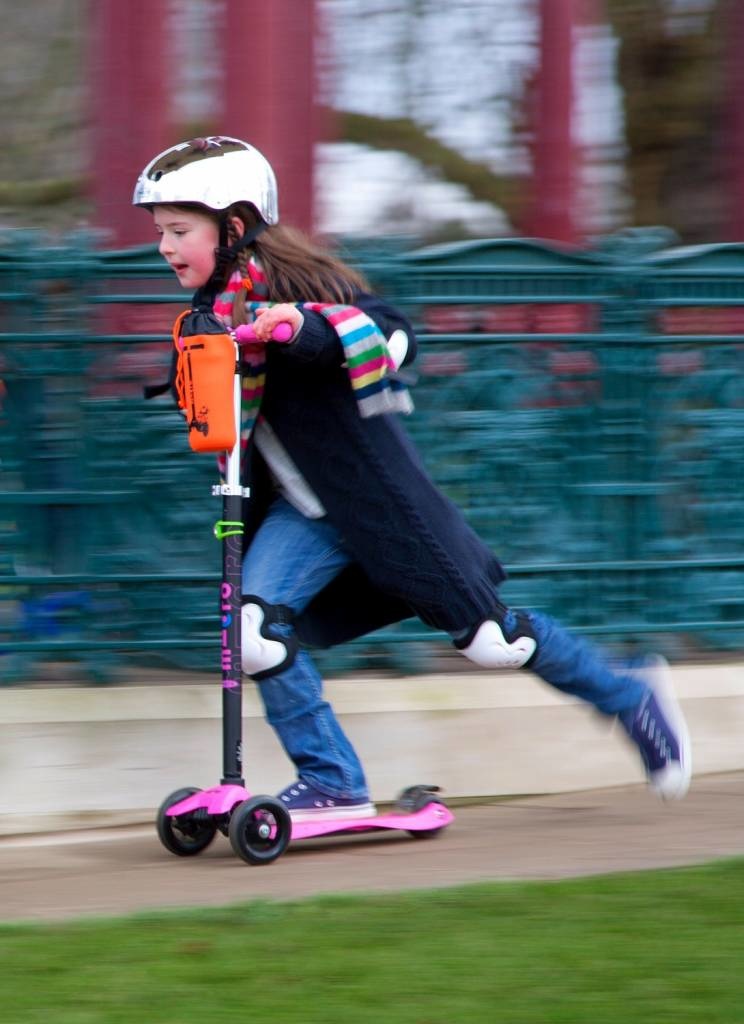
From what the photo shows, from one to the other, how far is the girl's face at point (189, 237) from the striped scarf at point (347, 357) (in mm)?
104

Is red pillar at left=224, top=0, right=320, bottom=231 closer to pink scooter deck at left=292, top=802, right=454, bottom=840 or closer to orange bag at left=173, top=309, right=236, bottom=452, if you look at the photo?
orange bag at left=173, top=309, right=236, bottom=452

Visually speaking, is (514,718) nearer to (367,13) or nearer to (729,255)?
(729,255)

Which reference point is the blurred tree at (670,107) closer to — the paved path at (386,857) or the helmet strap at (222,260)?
the paved path at (386,857)

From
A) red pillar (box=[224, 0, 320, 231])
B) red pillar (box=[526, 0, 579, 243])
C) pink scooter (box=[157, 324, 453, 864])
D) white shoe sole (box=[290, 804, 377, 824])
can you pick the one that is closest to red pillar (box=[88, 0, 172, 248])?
red pillar (box=[224, 0, 320, 231])

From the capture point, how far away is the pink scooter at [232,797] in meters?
4.78

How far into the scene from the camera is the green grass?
340 cm

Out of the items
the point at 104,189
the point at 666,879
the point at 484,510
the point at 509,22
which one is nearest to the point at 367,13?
the point at 509,22

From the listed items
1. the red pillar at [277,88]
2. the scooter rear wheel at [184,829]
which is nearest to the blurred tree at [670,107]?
the red pillar at [277,88]

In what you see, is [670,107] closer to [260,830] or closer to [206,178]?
[206,178]

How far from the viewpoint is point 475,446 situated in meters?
6.09

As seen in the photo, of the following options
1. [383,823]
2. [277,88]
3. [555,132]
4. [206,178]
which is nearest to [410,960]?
[383,823]

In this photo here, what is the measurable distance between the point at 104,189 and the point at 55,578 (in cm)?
203

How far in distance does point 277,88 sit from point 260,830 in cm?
345

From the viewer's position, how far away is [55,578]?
5676mm
